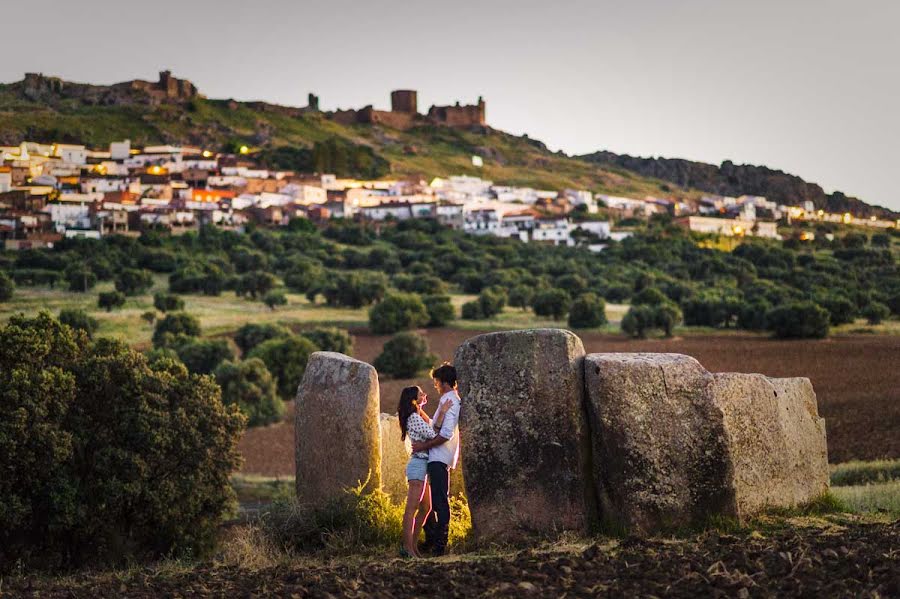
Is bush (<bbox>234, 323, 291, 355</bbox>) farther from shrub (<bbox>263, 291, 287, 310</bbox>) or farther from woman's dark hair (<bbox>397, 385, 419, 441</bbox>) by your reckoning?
woman's dark hair (<bbox>397, 385, 419, 441</bbox>)

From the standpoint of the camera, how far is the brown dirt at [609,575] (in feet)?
22.2

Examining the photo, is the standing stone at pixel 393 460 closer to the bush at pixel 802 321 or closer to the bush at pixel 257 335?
the bush at pixel 257 335

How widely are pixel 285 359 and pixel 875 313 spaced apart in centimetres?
3379

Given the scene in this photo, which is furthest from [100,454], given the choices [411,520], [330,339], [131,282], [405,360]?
[131,282]

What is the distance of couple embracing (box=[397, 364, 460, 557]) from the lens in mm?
9914

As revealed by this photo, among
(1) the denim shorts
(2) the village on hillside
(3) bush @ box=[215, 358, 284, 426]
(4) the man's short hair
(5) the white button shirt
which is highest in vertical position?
(2) the village on hillside

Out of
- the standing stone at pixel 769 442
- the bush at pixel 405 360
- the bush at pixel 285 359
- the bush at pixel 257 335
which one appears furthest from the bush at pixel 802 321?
the standing stone at pixel 769 442

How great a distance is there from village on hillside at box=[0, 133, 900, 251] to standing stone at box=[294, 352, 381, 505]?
307 feet

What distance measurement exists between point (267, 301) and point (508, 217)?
67.5 meters

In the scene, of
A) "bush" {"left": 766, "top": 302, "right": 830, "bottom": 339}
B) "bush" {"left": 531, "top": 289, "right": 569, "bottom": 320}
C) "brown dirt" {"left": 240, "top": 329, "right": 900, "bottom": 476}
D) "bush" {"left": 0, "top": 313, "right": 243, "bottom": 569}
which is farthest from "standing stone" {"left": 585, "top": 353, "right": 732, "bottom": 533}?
"bush" {"left": 531, "top": 289, "right": 569, "bottom": 320}

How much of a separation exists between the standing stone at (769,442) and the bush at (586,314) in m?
51.2

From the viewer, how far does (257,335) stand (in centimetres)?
5678

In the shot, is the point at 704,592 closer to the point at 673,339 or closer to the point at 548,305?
the point at 673,339

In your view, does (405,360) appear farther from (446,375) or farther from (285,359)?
(446,375)
